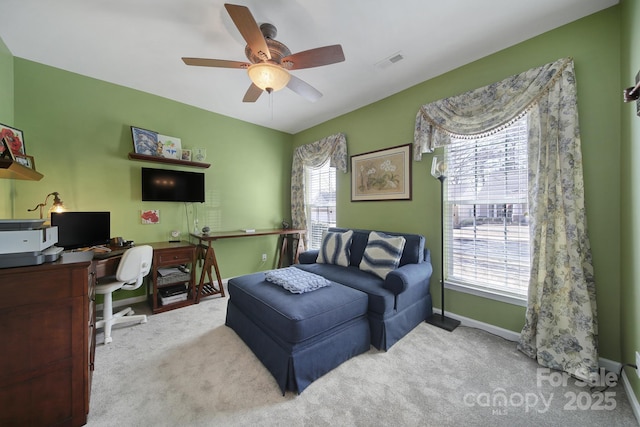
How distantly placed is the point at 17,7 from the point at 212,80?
135 centimetres

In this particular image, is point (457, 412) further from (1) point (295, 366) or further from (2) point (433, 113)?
(2) point (433, 113)

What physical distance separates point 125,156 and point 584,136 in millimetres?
4486

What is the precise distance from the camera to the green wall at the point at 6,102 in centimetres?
204

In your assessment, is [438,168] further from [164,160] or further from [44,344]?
[164,160]

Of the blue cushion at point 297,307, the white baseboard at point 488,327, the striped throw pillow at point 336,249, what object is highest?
the striped throw pillow at point 336,249

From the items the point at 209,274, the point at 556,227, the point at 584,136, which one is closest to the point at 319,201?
the point at 209,274

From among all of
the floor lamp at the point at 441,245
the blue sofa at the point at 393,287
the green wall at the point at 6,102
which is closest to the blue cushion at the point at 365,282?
the blue sofa at the point at 393,287

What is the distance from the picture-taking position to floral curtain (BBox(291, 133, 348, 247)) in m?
3.50

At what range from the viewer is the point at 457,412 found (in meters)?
1.37

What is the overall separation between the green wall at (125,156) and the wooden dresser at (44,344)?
1909 millimetres

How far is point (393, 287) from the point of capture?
6.63ft

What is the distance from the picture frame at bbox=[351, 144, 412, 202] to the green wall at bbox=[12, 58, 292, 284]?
1662 mm

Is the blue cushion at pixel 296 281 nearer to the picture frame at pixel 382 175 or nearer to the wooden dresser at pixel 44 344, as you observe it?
the wooden dresser at pixel 44 344

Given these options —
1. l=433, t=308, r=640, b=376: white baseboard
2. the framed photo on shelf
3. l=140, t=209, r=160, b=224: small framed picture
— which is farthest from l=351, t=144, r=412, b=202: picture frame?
l=140, t=209, r=160, b=224: small framed picture
